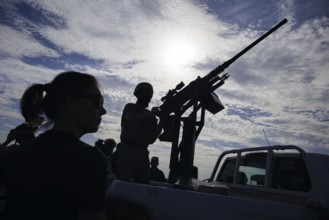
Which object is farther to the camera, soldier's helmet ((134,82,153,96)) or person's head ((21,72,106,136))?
soldier's helmet ((134,82,153,96))

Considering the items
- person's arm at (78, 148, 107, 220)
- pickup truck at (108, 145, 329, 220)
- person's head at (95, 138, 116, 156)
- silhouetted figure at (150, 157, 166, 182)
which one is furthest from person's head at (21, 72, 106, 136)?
silhouetted figure at (150, 157, 166, 182)

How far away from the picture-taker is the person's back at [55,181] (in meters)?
1.27

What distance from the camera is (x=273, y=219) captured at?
6.41 ft

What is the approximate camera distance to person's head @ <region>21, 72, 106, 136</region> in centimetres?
150

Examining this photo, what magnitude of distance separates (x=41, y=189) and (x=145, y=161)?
10.2 ft

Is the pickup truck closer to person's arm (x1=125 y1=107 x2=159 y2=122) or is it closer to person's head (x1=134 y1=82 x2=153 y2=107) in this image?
person's arm (x1=125 y1=107 x2=159 y2=122)

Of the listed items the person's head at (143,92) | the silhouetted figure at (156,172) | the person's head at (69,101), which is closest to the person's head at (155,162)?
the silhouetted figure at (156,172)

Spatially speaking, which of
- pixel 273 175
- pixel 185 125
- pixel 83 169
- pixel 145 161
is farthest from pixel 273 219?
pixel 185 125

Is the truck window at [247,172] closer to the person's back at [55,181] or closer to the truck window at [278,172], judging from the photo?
the truck window at [278,172]

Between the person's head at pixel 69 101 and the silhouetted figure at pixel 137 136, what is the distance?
8.85 ft

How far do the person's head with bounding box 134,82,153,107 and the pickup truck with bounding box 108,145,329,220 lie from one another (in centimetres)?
132

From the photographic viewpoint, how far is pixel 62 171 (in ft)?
4.22

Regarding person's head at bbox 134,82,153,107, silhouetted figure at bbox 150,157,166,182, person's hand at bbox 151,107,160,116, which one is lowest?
silhouetted figure at bbox 150,157,166,182

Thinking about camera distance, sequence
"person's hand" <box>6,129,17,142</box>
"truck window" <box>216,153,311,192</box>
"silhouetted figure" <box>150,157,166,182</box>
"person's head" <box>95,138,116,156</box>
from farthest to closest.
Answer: "silhouetted figure" <box>150,157,166,182</box> < "person's head" <box>95,138,116,156</box> < "truck window" <box>216,153,311,192</box> < "person's hand" <box>6,129,17,142</box>
